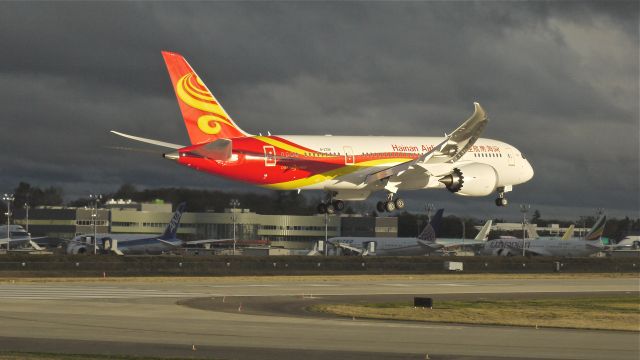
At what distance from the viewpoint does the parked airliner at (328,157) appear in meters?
54.0

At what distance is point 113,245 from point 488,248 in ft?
173

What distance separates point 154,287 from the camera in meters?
65.2

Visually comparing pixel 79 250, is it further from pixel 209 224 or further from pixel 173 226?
pixel 209 224

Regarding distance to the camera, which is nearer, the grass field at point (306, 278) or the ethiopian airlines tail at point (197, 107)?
the ethiopian airlines tail at point (197, 107)

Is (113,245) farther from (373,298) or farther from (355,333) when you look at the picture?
(355,333)

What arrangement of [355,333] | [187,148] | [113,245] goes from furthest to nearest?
[113,245] < [187,148] < [355,333]

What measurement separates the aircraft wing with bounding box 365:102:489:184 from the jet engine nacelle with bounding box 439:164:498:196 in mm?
1016

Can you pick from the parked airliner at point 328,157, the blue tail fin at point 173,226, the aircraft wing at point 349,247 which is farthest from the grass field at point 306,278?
the blue tail fin at point 173,226

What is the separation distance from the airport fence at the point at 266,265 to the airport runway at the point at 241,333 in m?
24.8

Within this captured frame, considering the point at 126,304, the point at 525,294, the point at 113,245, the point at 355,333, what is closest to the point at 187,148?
the point at 126,304

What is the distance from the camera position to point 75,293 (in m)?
57.5

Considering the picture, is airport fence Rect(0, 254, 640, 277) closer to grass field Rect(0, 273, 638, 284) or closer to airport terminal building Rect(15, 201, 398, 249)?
grass field Rect(0, 273, 638, 284)

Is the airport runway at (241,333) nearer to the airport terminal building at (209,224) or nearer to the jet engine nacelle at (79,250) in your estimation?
the jet engine nacelle at (79,250)

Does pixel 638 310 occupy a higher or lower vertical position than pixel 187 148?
lower
